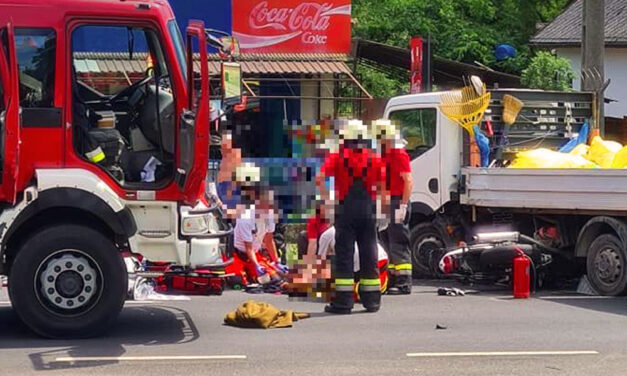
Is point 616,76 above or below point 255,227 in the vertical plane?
above

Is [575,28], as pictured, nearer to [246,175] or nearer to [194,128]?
[246,175]

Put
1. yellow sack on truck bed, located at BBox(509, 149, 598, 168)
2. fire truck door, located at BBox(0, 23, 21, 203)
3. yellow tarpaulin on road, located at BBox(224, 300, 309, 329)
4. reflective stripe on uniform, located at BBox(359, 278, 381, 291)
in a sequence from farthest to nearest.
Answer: yellow sack on truck bed, located at BBox(509, 149, 598, 168) < reflective stripe on uniform, located at BBox(359, 278, 381, 291) < yellow tarpaulin on road, located at BBox(224, 300, 309, 329) < fire truck door, located at BBox(0, 23, 21, 203)

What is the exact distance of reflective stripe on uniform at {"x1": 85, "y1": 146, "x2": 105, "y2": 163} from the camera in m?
8.34

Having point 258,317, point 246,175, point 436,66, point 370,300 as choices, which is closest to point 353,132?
point 370,300

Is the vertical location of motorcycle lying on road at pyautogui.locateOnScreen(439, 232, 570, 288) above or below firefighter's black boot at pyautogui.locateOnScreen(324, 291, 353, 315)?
above

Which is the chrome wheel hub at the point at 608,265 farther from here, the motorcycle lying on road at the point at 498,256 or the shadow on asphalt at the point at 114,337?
the shadow on asphalt at the point at 114,337

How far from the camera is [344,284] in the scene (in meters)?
9.90

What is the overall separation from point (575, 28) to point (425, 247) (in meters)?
22.5

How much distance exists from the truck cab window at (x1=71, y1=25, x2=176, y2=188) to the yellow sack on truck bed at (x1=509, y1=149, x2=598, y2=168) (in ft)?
17.3

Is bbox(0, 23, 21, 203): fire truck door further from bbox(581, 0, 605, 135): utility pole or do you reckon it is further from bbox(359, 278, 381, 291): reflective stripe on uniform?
bbox(581, 0, 605, 135): utility pole

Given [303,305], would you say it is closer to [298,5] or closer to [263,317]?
[263,317]

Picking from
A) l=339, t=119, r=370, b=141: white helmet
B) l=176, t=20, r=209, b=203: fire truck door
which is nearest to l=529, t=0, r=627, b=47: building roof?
l=339, t=119, r=370, b=141: white helmet

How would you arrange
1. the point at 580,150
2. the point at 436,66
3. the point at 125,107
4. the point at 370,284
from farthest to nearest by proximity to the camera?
the point at 436,66 → the point at 580,150 → the point at 370,284 → the point at 125,107

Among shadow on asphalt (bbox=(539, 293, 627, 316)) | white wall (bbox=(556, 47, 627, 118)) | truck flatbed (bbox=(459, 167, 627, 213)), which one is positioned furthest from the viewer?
white wall (bbox=(556, 47, 627, 118))
